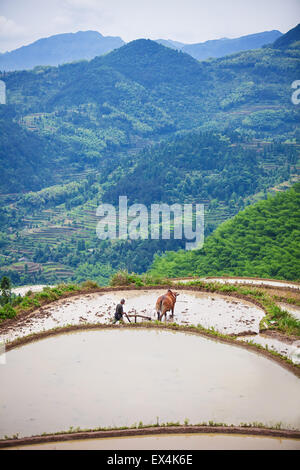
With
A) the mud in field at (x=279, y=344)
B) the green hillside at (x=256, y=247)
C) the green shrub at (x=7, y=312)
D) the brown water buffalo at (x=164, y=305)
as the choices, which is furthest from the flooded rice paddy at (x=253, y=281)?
the green hillside at (x=256, y=247)

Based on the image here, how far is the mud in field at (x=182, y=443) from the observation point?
620 centimetres

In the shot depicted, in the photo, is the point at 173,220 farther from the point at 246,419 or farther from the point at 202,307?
the point at 246,419

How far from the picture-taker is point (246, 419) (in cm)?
674

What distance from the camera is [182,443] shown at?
6.26m

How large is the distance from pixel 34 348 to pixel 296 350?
4.93 meters

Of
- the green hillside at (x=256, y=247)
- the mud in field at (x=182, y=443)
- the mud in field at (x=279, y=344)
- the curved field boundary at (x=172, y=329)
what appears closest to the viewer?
the mud in field at (x=182, y=443)

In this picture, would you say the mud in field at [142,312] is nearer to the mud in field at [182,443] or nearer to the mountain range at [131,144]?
the mud in field at [182,443]

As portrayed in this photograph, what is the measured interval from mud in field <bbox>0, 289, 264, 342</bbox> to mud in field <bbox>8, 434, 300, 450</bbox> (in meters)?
3.77

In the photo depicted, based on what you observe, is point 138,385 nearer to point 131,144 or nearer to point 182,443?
point 182,443

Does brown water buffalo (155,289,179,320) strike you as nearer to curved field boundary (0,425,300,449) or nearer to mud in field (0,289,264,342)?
mud in field (0,289,264,342)

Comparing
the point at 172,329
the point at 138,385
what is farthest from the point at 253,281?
the point at 138,385

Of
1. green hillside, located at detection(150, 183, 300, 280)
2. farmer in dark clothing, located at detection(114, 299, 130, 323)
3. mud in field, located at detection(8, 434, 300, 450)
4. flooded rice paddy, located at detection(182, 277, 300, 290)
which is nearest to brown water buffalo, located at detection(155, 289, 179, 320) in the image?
farmer in dark clothing, located at detection(114, 299, 130, 323)

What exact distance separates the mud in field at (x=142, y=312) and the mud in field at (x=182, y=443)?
3.77 metres

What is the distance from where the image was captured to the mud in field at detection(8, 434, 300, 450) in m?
6.20
